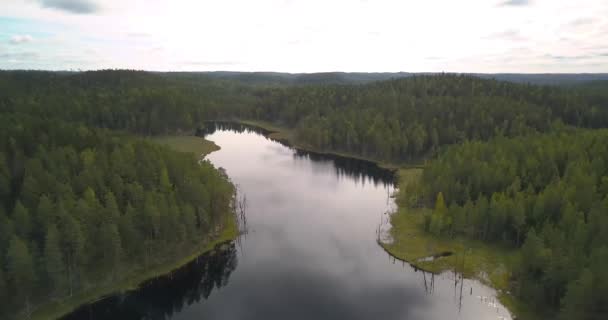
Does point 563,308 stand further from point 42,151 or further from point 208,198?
point 42,151

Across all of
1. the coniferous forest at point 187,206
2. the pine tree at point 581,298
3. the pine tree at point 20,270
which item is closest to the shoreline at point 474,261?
the coniferous forest at point 187,206

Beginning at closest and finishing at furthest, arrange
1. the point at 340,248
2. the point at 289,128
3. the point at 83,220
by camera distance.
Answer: the point at 83,220 → the point at 340,248 → the point at 289,128

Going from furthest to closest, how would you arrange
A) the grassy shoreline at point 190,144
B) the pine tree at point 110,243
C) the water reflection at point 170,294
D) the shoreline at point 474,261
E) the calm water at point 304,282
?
1. the grassy shoreline at point 190,144
2. the pine tree at point 110,243
3. the shoreline at point 474,261
4. the calm water at point 304,282
5. the water reflection at point 170,294

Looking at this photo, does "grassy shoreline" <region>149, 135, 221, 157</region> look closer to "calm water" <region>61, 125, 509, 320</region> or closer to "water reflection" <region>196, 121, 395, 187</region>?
"water reflection" <region>196, 121, 395, 187</region>

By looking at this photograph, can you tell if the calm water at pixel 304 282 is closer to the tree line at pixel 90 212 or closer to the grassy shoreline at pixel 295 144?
the tree line at pixel 90 212

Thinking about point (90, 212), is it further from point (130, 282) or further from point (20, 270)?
point (130, 282)

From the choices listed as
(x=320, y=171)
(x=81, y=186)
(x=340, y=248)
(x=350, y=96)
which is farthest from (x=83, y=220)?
(x=350, y=96)
